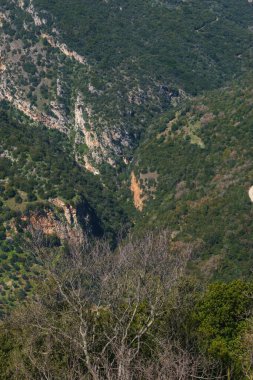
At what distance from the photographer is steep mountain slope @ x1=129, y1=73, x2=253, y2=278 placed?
6712 cm

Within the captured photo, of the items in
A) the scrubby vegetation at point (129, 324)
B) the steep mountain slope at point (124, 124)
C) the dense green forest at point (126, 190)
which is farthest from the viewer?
the steep mountain slope at point (124, 124)

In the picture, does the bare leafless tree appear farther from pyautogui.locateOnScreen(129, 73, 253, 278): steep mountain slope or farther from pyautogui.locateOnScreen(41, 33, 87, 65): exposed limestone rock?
pyautogui.locateOnScreen(41, 33, 87, 65): exposed limestone rock

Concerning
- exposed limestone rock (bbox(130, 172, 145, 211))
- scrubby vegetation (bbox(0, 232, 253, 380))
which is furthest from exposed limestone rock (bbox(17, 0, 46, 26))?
scrubby vegetation (bbox(0, 232, 253, 380))

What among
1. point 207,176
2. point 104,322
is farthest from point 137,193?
point 104,322

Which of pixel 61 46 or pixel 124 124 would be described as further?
pixel 61 46

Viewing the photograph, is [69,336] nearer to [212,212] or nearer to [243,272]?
[243,272]

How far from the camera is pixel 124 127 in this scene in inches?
4082

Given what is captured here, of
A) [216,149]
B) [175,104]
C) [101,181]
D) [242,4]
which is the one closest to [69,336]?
[216,149]

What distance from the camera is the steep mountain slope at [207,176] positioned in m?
67.1

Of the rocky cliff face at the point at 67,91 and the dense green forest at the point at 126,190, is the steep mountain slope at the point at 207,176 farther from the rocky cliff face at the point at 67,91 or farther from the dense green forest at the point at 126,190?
the rocky cliff face at the point at 67,91

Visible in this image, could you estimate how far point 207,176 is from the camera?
82.2 metres

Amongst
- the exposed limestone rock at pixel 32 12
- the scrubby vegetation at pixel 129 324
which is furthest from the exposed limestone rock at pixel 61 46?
the scrubby vegetation at pixel 129 324

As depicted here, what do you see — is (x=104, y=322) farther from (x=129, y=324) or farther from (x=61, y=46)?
(x=61, y=46)

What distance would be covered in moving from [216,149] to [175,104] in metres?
27.8
